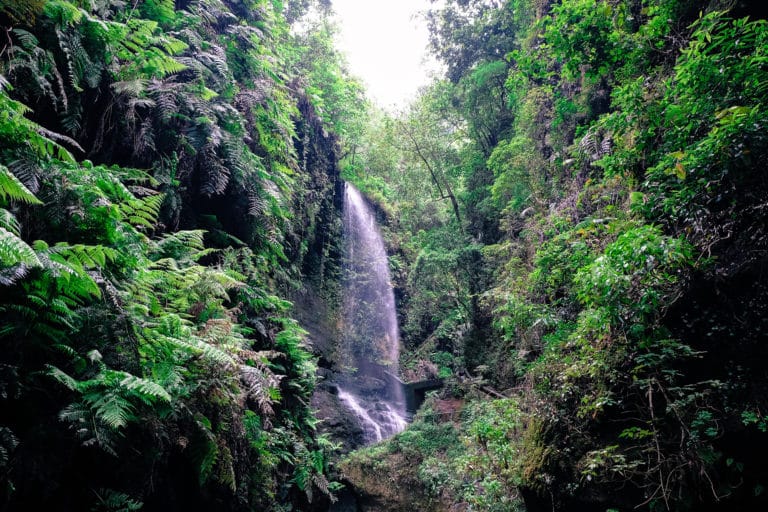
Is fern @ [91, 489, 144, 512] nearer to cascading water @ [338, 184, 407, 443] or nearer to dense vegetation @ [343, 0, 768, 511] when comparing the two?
dense vegetation @ [343, 0, 768, 511]

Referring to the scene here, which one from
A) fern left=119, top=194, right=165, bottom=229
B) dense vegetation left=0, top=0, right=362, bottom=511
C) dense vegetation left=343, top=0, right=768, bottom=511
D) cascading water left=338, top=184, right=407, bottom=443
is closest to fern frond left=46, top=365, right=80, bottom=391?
dense vegetation left=0, top=0, right=362, bottom=511

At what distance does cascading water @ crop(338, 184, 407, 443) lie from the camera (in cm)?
1274

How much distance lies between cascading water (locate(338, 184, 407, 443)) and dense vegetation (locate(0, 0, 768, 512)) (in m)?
4.27

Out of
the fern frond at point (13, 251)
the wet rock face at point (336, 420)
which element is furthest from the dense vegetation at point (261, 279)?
the wet rock face at point (336, 420)

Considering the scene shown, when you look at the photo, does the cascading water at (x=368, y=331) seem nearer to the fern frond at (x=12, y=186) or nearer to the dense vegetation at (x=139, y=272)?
the dense vegetation at (x=139, y=272)

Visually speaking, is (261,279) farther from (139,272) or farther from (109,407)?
(109,407)

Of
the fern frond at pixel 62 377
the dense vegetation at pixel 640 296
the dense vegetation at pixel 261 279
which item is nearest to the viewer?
the fern frond at pixel 62 377

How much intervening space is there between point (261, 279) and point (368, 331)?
971cm

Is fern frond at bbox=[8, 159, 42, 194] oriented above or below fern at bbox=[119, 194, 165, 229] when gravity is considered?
below

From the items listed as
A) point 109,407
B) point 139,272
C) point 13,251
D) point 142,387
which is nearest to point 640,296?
point 142,387

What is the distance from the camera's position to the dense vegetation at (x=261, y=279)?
2.34 metres

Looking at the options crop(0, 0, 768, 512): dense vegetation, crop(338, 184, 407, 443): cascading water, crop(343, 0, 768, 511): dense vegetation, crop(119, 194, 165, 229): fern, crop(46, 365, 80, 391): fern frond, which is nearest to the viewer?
crop(46, 365, 80, 391): fern frond

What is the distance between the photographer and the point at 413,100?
698 inches

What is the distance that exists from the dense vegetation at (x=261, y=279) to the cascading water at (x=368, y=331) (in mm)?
4272
